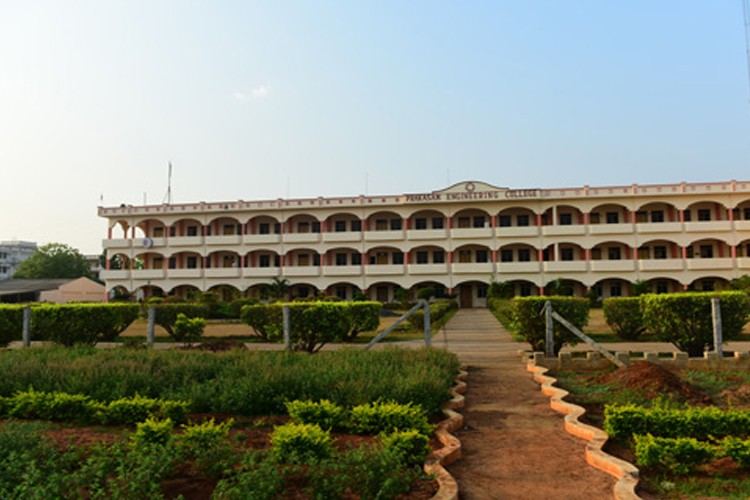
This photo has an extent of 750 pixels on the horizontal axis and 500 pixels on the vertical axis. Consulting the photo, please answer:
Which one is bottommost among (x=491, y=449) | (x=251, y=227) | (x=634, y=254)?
(x=491, y=449)

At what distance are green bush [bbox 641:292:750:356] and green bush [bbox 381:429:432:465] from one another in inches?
366

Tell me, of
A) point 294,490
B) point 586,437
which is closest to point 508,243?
point 586,437

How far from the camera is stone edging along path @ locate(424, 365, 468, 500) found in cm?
419

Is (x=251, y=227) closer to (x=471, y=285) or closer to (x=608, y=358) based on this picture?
(x=471, y=285)

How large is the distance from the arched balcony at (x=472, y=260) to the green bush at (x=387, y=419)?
3447 cm

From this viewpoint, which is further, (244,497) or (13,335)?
(13,335)

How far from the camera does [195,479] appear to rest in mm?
4457

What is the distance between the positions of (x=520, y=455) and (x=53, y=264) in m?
74.3

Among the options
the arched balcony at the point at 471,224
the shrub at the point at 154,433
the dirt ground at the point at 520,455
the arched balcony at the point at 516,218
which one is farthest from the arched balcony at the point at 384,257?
the shrub at the point at 154,433

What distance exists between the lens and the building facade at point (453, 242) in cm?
3831

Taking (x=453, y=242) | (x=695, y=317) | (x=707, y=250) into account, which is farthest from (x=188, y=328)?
(x=707, y=250)

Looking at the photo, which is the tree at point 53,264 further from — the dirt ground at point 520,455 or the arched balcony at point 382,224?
the dirt ground at point 520,455

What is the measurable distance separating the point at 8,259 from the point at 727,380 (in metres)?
121

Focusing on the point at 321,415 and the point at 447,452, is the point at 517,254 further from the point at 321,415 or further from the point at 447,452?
the point at 447,452
